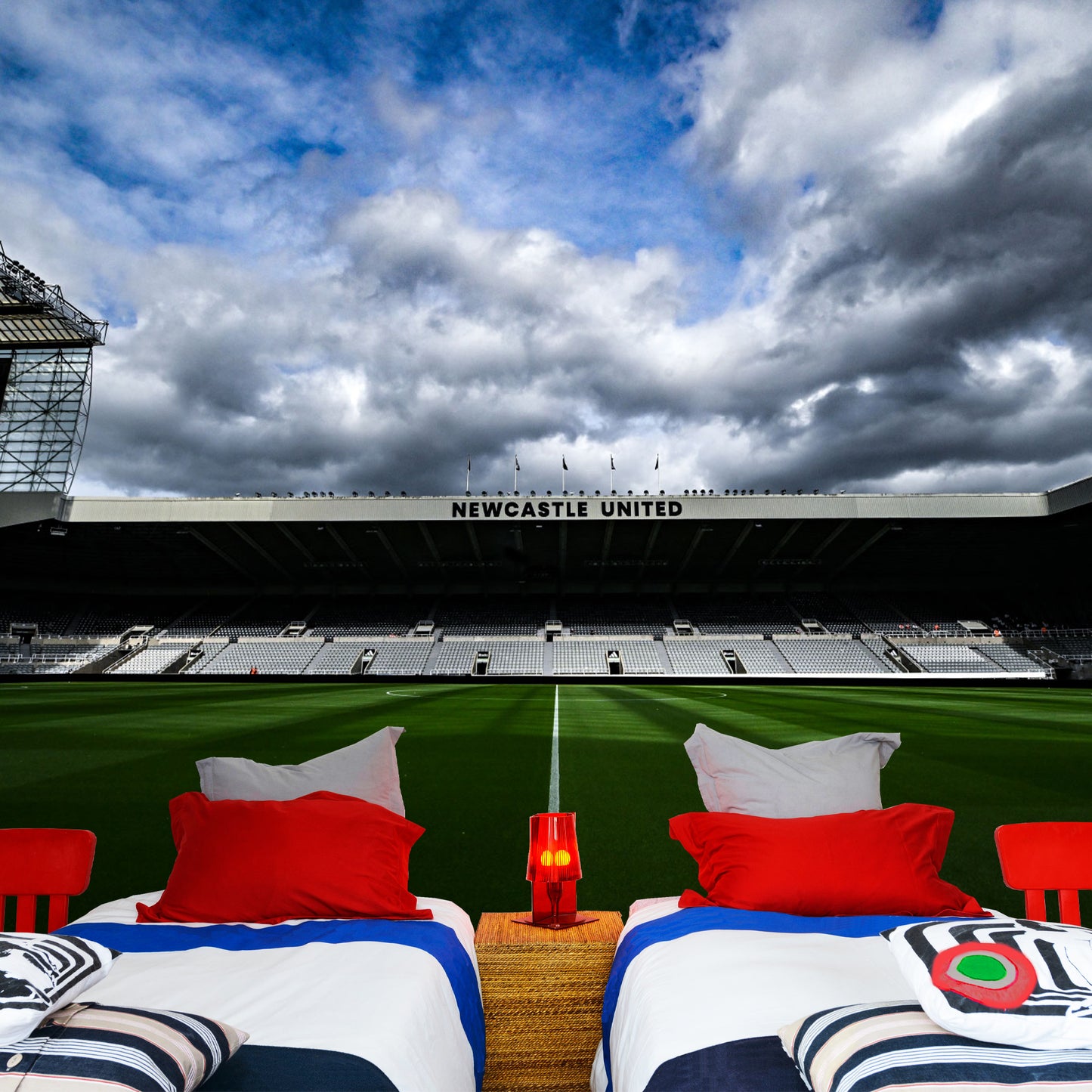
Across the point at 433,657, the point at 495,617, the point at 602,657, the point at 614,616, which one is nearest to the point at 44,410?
the point at 433,657

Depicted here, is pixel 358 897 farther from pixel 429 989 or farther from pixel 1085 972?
pixel 1085 972

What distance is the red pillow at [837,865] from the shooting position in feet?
6.66

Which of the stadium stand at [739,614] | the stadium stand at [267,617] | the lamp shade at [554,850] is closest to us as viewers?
the lamp shade at [554,850]

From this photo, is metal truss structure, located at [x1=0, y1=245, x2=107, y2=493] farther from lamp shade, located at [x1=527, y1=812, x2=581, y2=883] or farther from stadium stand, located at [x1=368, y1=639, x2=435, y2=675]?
lamp shade, located at [x1=527, y1=812, x2=581, y2=883]

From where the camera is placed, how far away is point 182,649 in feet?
98.2

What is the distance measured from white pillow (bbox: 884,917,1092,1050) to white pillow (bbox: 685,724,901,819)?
1.09m

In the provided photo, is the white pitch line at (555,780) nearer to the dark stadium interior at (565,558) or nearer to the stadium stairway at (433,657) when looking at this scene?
the dark stadium interior at (565,558)

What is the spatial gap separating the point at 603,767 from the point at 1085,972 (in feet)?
18.0

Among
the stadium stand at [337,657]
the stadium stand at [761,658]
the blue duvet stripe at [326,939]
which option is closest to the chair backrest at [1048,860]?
the blue duvet stripe at [326,939]

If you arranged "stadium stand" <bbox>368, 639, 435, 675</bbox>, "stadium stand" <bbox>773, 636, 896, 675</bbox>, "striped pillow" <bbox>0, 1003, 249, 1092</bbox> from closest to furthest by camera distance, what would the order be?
"striped pillow" <bbox>0, 1003, 249, 1092</bbox> → "stadium stand" <bbox>773, 636, 896, 675</bbox> → "stadium stand" <bbox>368, 639, 435, 675</bbox>

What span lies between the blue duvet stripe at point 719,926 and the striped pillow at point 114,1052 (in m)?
1.16

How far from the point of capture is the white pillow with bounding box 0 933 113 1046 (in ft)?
3.48

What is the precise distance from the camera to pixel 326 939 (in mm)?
1915

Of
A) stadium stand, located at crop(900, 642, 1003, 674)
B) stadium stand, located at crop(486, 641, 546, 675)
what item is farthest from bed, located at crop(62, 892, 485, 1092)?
stadium stand, located at crop(900, 642, 1003, 674)
